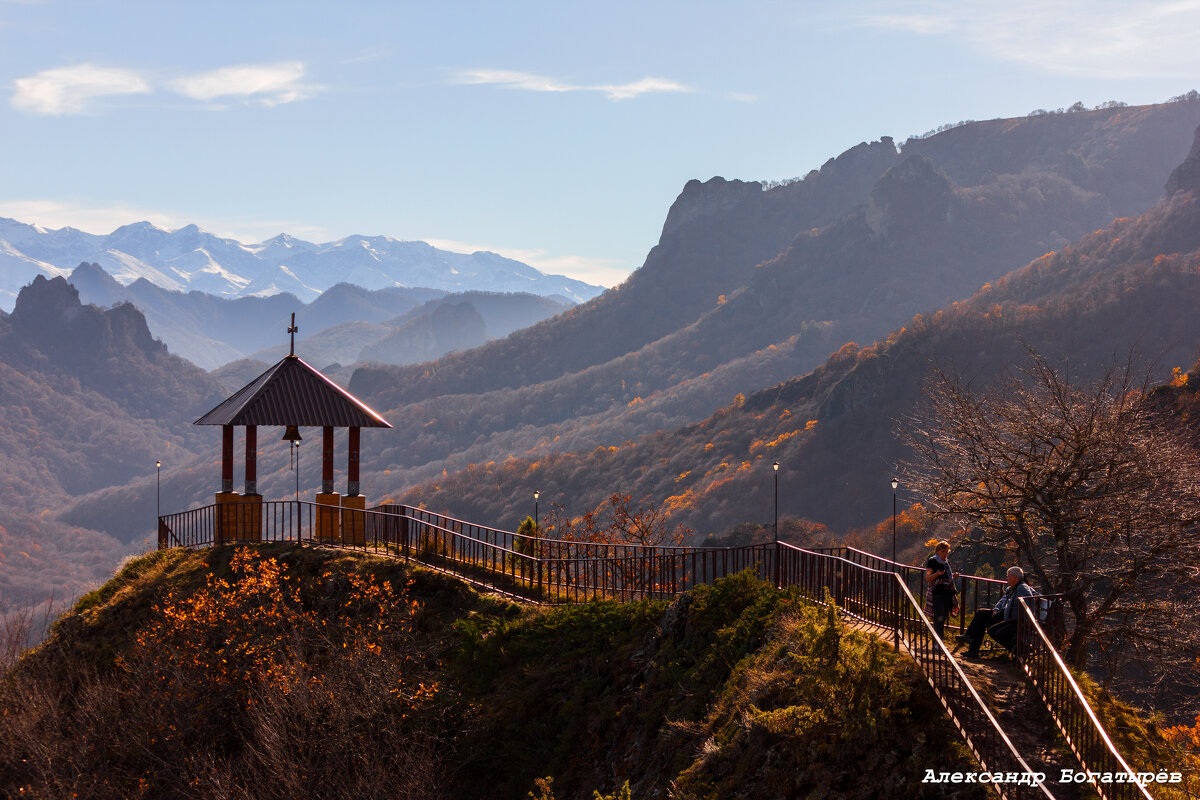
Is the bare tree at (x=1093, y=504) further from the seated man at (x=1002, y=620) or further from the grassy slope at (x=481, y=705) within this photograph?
the grassy slope at (x=481, y=705)

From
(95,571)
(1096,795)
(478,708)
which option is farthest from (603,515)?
(95,571)

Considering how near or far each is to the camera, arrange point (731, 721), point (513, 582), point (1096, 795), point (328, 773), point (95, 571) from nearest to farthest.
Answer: point (1096, 795)
point (731, 721)
point (328, 773)
point (513, 582)
point (95, 571)

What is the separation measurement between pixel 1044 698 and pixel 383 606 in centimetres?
1165

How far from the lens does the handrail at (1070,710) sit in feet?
27.8

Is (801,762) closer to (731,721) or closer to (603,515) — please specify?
(731,721)

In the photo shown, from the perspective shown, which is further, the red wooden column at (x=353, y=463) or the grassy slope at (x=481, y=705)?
the red wooden column at (x=353, y=463)

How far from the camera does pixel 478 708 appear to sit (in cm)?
1569

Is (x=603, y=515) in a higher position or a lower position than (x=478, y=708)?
lower

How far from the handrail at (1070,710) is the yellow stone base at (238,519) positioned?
18570 millimetres

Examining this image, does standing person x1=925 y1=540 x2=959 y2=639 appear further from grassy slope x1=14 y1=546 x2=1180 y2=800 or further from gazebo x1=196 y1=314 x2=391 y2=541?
gazebo x1=196 y1=314 x2=391 y2=541

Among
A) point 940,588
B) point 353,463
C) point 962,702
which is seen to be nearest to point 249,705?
point 353,463

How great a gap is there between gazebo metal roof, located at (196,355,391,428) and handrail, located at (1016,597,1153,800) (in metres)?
15.9

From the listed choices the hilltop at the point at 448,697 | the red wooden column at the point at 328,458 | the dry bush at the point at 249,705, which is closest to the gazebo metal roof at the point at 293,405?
the red wooden column at the point at 328,458

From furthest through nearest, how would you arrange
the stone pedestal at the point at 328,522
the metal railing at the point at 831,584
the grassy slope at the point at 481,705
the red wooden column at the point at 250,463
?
the red wooden column at the point at 250,463, the stone pedestal at the point at 328,522, the grassy slope at the point at 481,705, the metal railing at the point at 831,584
